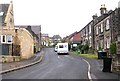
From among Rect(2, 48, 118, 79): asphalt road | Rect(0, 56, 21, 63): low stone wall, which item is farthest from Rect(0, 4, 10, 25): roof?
Rect(2, 48, 118, 79): asphalt road

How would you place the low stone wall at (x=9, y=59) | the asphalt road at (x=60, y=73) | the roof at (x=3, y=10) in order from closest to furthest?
the asphalt road at (x=60, y=73)
the low stone wall at (x=9, y=59)
the roof at (x=3, y=10)

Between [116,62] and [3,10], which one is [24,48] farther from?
[116,62]

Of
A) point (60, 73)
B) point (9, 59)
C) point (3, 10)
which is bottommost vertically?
point (60, 73)

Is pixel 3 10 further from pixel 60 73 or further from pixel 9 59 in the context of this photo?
pixel 60 73

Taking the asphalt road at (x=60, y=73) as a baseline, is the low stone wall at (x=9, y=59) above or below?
above

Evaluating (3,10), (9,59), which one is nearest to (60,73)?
(9,59)

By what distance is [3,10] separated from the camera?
179 feet

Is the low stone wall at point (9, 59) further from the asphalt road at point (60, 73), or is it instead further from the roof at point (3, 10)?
the roof at point (3, 10)

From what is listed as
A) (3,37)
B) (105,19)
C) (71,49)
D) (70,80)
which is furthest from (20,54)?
(71,49)

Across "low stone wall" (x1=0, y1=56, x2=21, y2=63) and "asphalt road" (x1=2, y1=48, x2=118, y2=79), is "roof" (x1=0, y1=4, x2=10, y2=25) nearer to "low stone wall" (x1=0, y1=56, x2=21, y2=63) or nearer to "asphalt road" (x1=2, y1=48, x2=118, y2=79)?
"low stone wall" (x1=0, y1=56, x2=21, y2=63)

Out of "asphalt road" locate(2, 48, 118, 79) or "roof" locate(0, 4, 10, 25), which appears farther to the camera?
"roof" locate(0, 4, 10, 25)

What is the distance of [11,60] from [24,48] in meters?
4.34

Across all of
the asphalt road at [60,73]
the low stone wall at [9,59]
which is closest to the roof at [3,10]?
the low stone wall at [9,59]

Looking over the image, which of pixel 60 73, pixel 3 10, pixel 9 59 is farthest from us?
pixel 3 10
